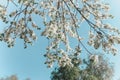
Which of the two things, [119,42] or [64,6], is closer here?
[119,42]

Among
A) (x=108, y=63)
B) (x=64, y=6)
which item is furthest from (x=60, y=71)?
(x=64, y=6)

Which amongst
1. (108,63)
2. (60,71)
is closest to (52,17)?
(60,71)

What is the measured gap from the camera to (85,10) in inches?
822

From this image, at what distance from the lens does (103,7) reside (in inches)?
838

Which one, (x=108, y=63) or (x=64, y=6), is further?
(x=108, y=63)

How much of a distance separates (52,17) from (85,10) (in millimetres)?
1691

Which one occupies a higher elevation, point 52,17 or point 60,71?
point 60,71

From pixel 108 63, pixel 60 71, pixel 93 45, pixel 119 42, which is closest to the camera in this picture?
pixel 119 42

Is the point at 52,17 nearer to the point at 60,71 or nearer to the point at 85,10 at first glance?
the point at 85,10

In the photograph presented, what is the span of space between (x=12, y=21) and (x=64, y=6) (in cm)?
278

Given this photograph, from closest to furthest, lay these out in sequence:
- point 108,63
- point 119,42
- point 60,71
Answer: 1. point 119,42
2. point 60,71
3. point 108,63

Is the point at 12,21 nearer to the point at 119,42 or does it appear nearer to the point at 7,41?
the point at 7,41

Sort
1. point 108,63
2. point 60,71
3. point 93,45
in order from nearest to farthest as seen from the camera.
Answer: point 93,45, point 60,71, point 108,63

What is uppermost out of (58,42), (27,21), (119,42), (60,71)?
(60,71)
